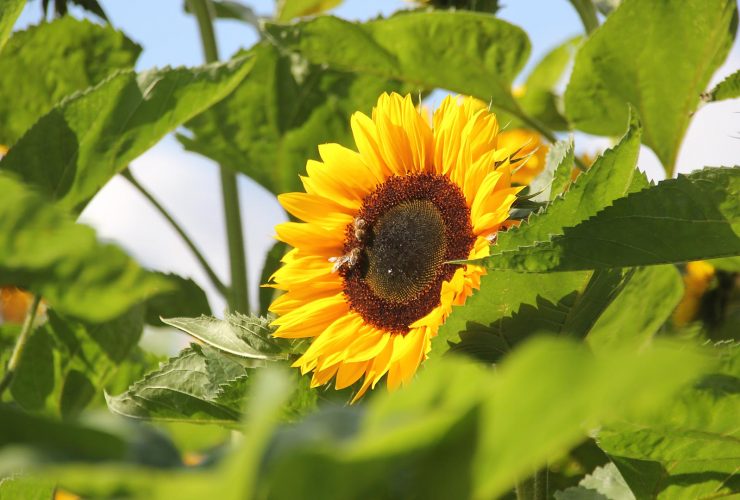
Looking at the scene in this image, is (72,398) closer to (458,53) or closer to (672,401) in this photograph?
(458,53)

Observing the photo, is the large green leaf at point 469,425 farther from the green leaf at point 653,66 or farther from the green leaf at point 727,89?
the green leaf at point 653,66

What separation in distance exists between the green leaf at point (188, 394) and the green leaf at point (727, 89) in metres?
0.58

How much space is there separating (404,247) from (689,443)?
0.45 meters

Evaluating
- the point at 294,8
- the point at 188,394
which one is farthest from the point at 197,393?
the point at 294,8

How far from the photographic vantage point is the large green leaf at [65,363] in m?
1.24

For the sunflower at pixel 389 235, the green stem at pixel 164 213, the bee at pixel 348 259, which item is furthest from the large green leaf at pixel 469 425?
the green stem at pixel 164 213

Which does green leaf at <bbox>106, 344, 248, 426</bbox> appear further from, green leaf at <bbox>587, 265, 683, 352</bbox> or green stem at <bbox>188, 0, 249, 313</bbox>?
green stem at <bbox>188, 0, 249, 313</bbox>

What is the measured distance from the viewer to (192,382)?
845mm

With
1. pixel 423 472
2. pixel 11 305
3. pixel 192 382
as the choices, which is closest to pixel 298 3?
pixel 11 305

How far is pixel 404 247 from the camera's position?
1.08 metres

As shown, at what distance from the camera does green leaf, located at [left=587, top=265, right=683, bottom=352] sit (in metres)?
0.67

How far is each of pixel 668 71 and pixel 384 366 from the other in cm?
59

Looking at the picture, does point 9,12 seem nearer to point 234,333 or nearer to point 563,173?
point 234,333

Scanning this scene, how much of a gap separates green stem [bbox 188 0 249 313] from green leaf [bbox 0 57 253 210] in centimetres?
47
